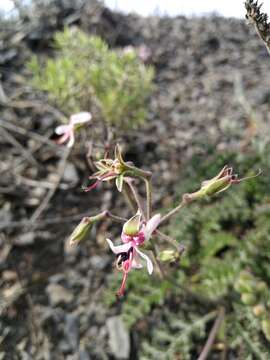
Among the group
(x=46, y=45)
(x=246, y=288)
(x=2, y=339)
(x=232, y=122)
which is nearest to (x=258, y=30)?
(x=246, y=288)

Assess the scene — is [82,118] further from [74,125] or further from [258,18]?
[258,18]

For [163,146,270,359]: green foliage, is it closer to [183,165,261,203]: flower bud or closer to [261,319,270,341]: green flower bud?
[261,319,270,341]: green flower bud

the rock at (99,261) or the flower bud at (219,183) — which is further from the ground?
the flower bud at (219,183)

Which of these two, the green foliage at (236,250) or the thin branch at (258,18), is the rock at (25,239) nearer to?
the green foliage at (236,250)

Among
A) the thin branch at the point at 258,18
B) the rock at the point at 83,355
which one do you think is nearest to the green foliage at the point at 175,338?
the rock at the point at 83,355

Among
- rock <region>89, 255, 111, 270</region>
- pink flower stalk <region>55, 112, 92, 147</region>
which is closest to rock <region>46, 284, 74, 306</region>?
rock <region>89, 255, 111, 270</region>

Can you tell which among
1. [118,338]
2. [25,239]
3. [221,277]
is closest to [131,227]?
[221,277]

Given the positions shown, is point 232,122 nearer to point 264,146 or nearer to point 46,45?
point 264,146

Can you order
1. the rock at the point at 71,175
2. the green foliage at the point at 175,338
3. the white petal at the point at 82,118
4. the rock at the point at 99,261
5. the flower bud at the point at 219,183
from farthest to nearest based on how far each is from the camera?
the rock at the point at 71,175 < the rock at the point at 99,261 < the green foliage at the point at 175,338 < the white petal at the point at 82,118 < the flower bud at the point at 219,183
